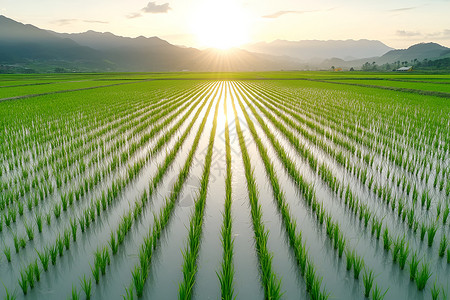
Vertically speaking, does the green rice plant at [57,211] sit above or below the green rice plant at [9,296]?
above

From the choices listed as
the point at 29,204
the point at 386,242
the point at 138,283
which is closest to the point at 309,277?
the point at 386,242

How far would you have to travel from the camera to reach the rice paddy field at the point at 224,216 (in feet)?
8.63

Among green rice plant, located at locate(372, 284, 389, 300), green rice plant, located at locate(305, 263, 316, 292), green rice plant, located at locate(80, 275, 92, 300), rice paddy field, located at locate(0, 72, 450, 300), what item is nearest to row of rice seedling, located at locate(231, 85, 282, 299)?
rice paddy field, located at locate(0, 72, 450, 300)

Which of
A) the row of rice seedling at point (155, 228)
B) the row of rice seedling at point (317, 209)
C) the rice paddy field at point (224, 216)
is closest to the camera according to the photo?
the row of rice seedling at point (155, 228)

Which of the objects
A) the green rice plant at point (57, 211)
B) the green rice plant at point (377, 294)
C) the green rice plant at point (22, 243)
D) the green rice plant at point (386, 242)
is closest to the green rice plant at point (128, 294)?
the green rice plant at point (22, 243)

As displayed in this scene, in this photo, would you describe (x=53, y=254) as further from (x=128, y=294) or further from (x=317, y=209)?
(x=317, y=209)

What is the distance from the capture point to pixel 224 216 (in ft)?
12.7

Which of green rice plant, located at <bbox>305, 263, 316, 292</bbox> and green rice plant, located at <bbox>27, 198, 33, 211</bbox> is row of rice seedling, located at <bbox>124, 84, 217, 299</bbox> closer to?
green rice plant, located at <bbox>305, 263, 316, 292</bbox>

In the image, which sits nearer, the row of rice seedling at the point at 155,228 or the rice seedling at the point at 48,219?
the row of rice seedling at the point at 155,228

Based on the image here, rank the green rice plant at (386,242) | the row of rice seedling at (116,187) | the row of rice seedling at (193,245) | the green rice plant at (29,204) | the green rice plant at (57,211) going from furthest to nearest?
the green rice plant at (29,204), the green rice plant at (57,211), the row of rice seedling at (116,187), the green rice plant at (386,242), the row of rice seedling at (193,245)

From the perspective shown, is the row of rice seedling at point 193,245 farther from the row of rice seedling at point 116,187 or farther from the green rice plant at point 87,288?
the row of rice seedling at point 116,187

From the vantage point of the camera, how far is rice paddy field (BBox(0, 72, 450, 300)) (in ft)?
8.63

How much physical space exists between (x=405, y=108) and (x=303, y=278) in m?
12.8

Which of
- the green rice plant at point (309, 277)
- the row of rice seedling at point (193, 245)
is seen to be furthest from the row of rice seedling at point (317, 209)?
the row of rice seedling at point (193, 245)
